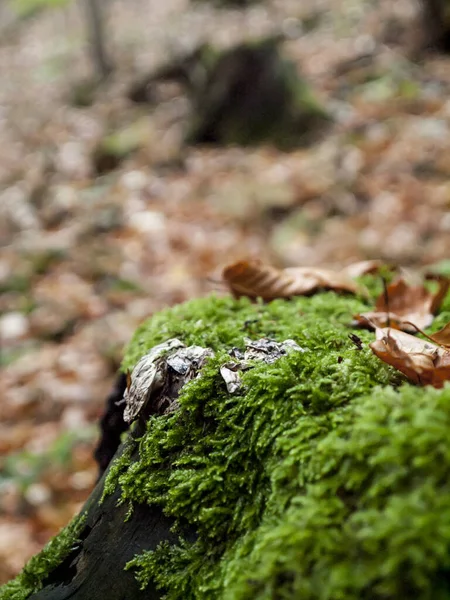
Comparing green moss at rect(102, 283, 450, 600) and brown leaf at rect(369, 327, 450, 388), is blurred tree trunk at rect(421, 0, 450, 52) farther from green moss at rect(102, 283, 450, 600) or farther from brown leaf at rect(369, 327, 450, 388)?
brown leaf at rect(369, 327, 450, 388)

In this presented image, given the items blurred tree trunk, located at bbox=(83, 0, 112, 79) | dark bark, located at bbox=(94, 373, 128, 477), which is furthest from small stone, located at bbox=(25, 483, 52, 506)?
blurred tree trunk, located at bbox=(83, 0, 112, 79)

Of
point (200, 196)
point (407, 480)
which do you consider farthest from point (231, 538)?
point (200, 196)

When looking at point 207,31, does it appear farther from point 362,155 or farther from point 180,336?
point 180,336

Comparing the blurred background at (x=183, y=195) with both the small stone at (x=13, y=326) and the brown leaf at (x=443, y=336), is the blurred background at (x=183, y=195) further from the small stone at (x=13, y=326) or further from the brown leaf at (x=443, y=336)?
the brown leaf at (x=443, y=336)

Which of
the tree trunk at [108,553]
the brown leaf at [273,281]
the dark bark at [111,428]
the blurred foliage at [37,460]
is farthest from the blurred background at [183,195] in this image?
the tree trunk at [108,553]

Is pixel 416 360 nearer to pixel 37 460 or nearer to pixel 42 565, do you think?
pixel 42 565

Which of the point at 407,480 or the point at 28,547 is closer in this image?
the point at 407,480

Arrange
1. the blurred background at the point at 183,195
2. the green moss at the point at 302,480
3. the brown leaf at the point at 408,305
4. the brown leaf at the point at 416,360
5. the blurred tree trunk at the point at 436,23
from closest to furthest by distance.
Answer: the green moss at the point at 302,480, the brown leaf at the point at 416,360, the brown leaf at the point at 408,305, the blurred background at the point at 183,195, the blurred tree trunk at the point at 436,23
